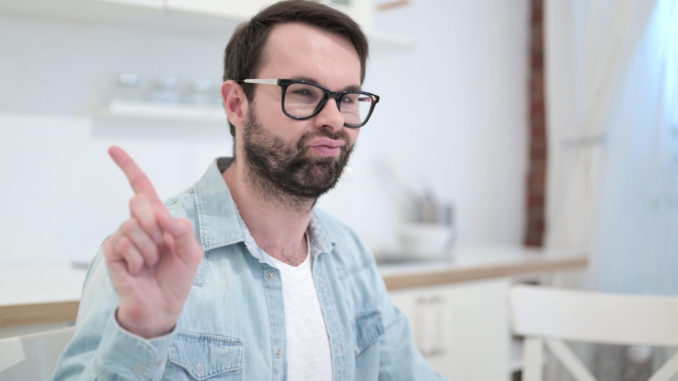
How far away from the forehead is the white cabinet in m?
0.94

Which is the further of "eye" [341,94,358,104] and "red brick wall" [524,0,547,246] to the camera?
"red brick wall" [524,0,547,246]

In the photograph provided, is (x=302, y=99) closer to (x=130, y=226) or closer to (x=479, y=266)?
(x=130, y=226)

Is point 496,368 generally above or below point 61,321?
below

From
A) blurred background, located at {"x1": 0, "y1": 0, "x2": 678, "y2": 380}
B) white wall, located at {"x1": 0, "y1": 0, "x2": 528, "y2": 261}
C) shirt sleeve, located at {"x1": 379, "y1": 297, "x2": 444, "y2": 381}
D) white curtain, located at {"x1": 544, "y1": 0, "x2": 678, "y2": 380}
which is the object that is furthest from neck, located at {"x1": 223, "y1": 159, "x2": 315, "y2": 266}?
white curtain, located at {"x1": 544, "y1": 0, "x2": 678, "y2": 380}

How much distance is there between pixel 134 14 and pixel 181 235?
123cm

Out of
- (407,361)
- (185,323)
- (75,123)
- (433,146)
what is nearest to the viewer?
(185,323)

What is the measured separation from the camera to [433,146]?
2.72m

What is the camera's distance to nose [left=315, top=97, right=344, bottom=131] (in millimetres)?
1028

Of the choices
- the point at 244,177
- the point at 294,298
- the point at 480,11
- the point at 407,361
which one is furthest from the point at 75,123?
the point at 480,11

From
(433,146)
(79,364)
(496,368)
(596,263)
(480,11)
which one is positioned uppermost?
(480,11)

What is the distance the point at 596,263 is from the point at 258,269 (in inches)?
73.8

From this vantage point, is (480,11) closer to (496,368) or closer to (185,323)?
(496,368)

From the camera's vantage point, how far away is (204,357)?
3.05 feet

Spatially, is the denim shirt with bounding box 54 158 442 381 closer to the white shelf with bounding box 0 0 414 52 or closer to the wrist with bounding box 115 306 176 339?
the wrist with bounding box 115 306 176 339
